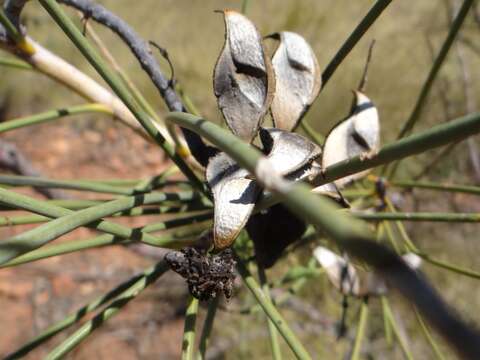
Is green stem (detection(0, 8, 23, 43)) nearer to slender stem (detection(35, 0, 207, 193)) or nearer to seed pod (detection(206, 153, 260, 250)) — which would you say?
slender stem (detection(35, 0, 207, 193))

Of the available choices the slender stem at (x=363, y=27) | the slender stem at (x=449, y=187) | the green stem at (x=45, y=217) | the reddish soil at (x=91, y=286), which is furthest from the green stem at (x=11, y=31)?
the reddish soil at (x=91, y=286)

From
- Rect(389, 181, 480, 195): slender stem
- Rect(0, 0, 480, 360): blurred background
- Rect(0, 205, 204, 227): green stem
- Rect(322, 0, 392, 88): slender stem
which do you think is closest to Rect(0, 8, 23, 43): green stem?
Rect(0, 205, 204, 227): green stem

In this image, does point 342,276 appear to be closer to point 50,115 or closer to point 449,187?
point 449,187

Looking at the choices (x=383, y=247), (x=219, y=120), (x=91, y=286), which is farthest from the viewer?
(x=91, y=286)

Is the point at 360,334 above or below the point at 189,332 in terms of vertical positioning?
below

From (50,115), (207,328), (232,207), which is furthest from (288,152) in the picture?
(50,115)

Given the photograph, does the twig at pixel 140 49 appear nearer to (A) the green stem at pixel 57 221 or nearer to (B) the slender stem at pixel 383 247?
(A) the green stem at pixel 57 221
